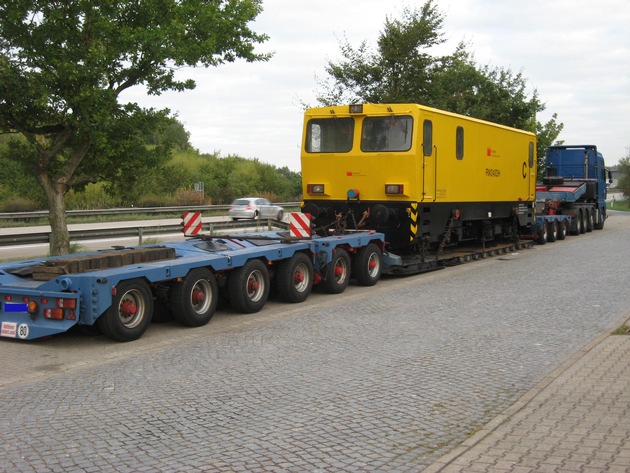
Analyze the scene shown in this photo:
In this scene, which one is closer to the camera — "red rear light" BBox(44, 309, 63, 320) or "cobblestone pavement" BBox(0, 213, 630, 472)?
"cobblestone pavement" BBox(0, 213, 630, 472)

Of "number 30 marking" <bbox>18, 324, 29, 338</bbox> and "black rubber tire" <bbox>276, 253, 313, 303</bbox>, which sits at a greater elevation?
"black rubber tire" <bbox>276, 253, 313, 303</bbox>

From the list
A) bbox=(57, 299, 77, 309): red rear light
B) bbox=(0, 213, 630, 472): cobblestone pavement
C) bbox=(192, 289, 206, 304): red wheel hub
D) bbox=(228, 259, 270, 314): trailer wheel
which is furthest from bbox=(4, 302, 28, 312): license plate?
bbox=(228, 259, 270, 314): trailer wheel

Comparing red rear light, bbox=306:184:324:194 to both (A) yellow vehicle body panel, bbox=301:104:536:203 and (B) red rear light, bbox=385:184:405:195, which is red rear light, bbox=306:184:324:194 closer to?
(A) yellow vehicle body panel, bbox=301:104:536:203

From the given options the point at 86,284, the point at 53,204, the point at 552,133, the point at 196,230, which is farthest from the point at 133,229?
the point at 552,133

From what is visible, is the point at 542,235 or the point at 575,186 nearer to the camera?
the point at 542,235

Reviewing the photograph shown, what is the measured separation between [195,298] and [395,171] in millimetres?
6502

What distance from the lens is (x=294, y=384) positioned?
275 inches

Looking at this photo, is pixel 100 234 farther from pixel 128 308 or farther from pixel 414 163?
pixel 128 308

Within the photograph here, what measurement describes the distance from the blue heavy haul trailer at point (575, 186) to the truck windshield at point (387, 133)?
13859 mm

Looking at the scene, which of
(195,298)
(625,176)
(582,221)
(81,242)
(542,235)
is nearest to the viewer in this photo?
(195,298)

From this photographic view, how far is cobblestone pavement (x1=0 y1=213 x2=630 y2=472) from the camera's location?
205 inches

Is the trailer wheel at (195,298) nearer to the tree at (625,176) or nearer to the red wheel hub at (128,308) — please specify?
the red wheel hub at (128,308)

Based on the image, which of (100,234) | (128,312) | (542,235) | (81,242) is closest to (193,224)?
(128,312)

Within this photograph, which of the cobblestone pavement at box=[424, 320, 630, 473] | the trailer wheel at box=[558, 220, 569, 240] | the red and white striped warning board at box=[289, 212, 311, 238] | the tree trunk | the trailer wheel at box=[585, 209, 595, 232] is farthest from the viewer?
the trailer wheel at box=[585, 209, 595, 232]
